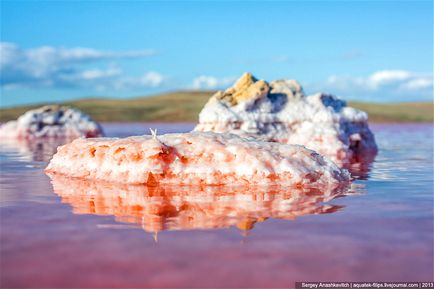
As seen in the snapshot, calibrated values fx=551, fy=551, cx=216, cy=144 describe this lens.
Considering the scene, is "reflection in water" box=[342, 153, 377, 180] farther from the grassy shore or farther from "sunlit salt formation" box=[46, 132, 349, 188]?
the grassy shore

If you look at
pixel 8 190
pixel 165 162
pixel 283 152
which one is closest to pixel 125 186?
pixel 165 162

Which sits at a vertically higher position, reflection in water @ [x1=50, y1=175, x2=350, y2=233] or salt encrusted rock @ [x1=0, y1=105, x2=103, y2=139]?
salt encrusted rock @ [x1=0, y1=105, x2=103, y2=139]

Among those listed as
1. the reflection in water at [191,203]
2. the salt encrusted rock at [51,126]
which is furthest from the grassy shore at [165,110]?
the reflection in water at [191,203]

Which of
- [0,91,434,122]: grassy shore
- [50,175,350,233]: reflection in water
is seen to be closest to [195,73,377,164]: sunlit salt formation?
[50,175,350,233]: reflection in water

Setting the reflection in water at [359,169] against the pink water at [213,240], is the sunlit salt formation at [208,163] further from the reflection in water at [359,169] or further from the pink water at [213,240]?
the pink water at [213,240]

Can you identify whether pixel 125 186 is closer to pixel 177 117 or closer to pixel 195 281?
pixel 195 281

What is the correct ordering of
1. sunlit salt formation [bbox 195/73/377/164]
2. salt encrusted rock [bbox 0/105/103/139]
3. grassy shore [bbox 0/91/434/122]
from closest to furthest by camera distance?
1. sunlit salt formation [bbox 195/73/377/164]
2. salt encrusted rock [bbox 0/105/103/139]
3. grassy shore [bbox 0/91/434/122]
